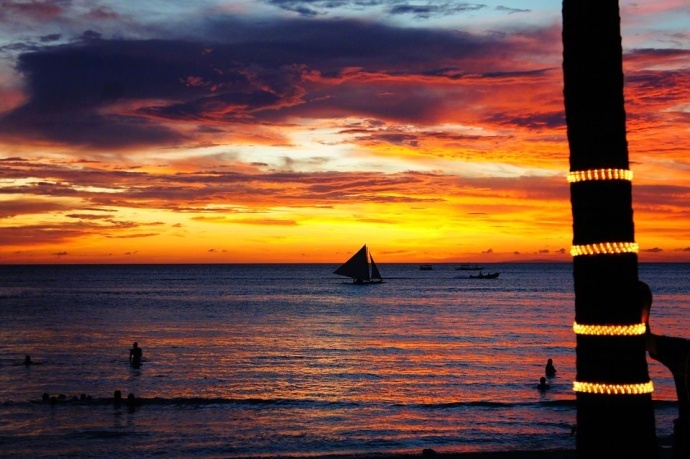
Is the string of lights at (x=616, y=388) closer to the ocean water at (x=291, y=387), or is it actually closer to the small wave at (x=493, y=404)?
the ocean water at (x=291, y=387)

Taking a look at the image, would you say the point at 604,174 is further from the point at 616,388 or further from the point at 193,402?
the point at 193,402

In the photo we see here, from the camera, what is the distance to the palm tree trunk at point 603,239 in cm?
569

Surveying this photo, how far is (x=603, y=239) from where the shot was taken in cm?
577

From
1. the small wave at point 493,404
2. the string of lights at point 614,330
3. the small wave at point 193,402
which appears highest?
the string of lights at point 614,330

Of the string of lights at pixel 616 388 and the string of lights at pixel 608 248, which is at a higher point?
the string of lights at pixel 608 248

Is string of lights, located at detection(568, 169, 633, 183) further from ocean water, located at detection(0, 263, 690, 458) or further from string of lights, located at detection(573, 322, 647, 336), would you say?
ocean water, located at detection(0, 263, 690, 458)

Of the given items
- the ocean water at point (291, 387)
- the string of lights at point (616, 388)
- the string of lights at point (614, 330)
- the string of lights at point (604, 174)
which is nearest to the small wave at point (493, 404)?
the ocean water at point (291, 387)

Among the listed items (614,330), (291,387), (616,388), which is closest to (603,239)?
(614,330)

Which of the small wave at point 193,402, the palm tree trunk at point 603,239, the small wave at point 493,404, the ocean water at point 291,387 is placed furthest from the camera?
the small wave at point 193,402

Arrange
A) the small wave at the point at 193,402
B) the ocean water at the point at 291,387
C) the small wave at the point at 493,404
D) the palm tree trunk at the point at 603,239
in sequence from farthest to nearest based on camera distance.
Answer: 1. the small wave at the point at 193,402
2. the small wave at the point at 493,404
3. the ocean water at the point at 291,387
4. the palm tree trunk at the point at 603,239

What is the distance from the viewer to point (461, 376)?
1544 inches

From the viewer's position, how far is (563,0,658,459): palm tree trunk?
5691 millimetres

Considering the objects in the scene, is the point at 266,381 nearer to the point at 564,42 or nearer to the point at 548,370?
the point at 548,370

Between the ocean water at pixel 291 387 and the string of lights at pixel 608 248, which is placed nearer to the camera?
the string of lights at pixel 608 248
